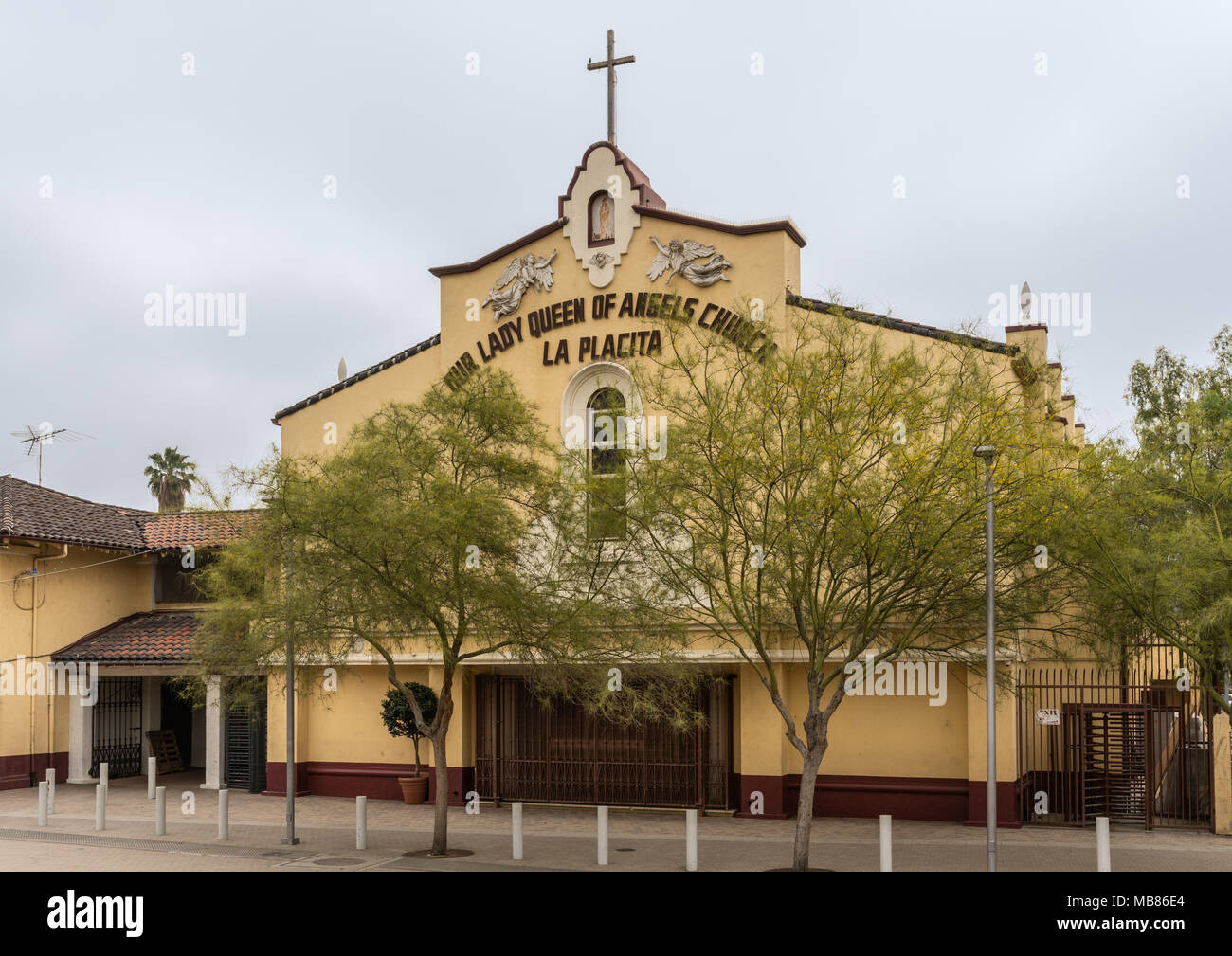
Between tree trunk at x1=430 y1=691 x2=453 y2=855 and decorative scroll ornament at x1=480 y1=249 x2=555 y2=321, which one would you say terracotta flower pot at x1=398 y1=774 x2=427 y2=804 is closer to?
tree trunk at x1=430 y1=691 x2=453 y2=855

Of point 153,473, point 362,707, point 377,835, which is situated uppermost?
point 153,473

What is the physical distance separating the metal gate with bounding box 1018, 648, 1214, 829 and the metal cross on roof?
13.6 meters

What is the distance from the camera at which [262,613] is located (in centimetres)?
1739

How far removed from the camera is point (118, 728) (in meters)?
30.2

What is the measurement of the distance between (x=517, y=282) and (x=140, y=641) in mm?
12935

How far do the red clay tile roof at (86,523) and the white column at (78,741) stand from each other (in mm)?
3971

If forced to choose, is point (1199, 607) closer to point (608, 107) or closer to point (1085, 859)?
point (1085, 859)

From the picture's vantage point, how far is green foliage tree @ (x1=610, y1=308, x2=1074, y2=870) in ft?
50.6

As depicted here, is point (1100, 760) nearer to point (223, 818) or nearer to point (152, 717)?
point (223, 818)

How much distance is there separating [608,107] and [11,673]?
18853mm

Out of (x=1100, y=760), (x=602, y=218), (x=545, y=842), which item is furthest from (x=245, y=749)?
(x=1100, y=760)

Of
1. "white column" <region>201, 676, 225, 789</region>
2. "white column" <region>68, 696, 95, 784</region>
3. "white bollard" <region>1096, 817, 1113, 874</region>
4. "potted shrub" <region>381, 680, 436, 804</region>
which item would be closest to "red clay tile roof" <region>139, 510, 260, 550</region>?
"white column" <region>201, 676, 225, 789</region>

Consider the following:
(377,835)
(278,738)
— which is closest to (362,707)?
(278,738)

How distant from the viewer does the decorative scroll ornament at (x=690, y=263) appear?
22656 millimetres
